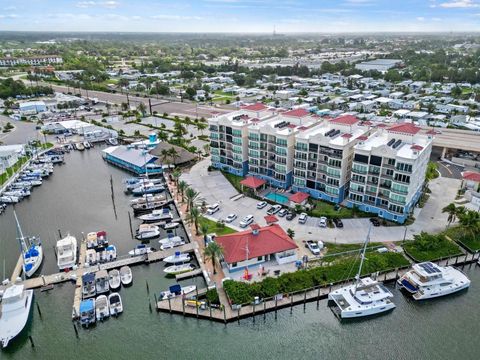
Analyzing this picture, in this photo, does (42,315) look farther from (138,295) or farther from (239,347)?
(239,347)

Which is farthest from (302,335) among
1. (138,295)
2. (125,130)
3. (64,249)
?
(125,130)

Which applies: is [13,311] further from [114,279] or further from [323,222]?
[323,222]

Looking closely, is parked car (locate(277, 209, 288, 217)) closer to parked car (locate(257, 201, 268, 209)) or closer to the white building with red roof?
parked car (locate(257, 201, 268, 209))

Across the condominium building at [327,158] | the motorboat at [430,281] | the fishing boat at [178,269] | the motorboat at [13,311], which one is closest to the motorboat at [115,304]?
the fishing boat at [178,269]

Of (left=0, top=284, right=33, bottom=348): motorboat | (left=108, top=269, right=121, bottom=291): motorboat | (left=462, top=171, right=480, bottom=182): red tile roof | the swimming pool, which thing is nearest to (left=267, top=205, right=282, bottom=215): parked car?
the swimming pool

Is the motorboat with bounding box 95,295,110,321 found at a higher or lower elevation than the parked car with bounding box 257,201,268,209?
lower

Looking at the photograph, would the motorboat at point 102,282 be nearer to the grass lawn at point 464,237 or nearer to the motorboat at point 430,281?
the motorboat at point 430,281
